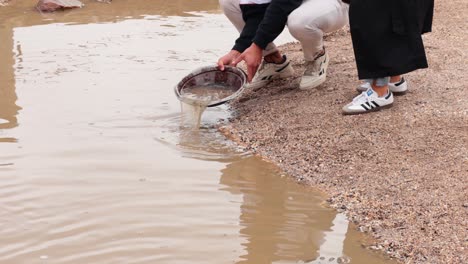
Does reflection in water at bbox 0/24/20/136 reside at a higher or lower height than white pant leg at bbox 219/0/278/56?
lower

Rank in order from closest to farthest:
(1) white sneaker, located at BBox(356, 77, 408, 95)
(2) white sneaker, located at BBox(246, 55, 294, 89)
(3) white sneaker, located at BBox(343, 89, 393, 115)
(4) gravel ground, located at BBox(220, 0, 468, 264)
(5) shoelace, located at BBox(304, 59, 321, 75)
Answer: (4) gravel ground, located at BBox(220, 0, 468, 264), (3) white sneaker, located at BBox(343, 89, 393, 115), (1) white sneaker, located at BBox(356, 77, 408, 95), (5) shoelace, located at BBox(304, 59, 321, 75), (2) white sneaker, located at BBox(246, 55, 294, 89)

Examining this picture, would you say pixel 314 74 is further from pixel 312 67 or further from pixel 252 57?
pixel 252 57

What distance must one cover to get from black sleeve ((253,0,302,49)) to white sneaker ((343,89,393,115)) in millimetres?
666

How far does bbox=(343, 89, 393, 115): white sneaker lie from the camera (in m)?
4.49

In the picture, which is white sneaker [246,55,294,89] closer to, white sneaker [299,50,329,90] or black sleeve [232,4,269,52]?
white sneaker [299,50,329,90]

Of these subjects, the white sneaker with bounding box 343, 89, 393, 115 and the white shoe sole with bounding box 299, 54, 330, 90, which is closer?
the white sneaker with bounding box 343, 89, 393, 115

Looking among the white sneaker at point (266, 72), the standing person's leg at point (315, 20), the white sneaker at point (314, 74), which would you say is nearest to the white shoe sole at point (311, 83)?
the white sneaker at point (314, 74)

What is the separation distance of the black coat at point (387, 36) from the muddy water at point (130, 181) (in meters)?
0.95

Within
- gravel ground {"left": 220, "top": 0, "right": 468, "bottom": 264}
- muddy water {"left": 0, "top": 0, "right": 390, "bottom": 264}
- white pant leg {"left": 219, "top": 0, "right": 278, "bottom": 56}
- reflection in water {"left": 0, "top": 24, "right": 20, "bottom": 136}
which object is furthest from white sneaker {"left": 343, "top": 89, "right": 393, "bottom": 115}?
reflection in water {"left": 0, "top": 24, "right": 20, "bottom": 136}

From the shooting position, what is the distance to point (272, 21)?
461 centimetres

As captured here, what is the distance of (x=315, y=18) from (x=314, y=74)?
0.59 meters

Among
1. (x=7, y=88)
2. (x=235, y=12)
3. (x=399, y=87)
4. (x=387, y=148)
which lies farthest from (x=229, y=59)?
(x=7, y=88)

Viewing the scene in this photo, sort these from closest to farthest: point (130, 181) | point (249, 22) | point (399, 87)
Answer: point (130, 181), point (399, 87), point (249, 22)

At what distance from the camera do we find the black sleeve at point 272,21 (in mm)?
4551
